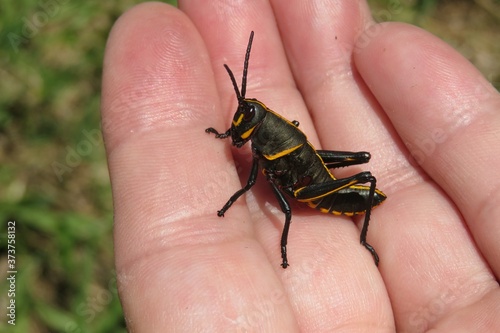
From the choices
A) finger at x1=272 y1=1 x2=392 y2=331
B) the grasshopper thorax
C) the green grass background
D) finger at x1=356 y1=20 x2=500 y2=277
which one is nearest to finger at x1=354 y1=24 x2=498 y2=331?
finger at x1=356 y1=20 x2=500 y2=277

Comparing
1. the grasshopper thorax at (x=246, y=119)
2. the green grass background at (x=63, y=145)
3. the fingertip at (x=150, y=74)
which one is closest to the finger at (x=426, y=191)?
the grasshopper thorax at (x=246, y=119)

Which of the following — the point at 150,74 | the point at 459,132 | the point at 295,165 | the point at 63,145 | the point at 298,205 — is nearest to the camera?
the point at 459,132

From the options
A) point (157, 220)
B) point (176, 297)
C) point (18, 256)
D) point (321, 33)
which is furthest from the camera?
point (18, 256)

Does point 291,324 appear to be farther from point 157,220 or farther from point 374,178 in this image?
point 374,178

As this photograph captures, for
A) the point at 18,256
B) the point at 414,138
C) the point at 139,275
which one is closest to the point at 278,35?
the point at 414,138

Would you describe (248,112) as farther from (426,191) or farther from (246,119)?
(426,191)

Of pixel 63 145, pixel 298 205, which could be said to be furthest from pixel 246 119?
pixel 63 145

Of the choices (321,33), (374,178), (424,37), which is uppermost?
(424,37)
